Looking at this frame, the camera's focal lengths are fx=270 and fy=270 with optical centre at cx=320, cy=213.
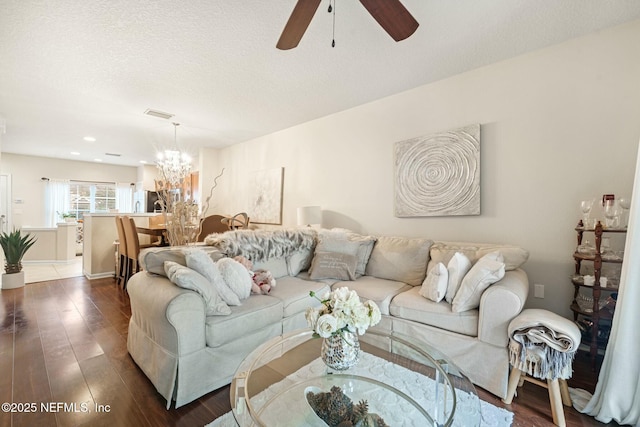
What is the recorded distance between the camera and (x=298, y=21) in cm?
154

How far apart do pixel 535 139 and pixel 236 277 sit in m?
2.87

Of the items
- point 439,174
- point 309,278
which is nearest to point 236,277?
point 309,278

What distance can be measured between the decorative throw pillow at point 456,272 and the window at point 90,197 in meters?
9.41

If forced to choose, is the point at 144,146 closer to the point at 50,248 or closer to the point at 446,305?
the point at 50,248

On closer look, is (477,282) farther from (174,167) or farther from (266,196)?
(174,167)

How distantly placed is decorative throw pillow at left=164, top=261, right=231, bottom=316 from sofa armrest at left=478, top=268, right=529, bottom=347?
1757mm

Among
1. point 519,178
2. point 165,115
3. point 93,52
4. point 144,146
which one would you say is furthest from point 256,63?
point 144,146

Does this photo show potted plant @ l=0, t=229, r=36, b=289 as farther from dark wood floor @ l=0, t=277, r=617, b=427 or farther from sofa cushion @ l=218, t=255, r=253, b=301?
sofa cushion @ l=218, t=255, r=253, b=301

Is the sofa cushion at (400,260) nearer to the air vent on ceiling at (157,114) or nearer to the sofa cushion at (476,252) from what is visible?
the sofa cushion at (476,252)

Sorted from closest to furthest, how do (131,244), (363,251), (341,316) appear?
(341,316)
(363,251)
(131,244)

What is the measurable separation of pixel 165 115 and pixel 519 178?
4.56 metres

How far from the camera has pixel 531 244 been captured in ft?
8.04

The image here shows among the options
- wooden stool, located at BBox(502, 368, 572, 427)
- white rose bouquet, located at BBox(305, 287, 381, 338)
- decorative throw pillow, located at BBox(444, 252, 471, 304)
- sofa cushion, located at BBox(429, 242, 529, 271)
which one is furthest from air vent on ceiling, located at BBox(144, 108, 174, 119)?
wooden stool, located at BBox(502, 368, 572, 427)

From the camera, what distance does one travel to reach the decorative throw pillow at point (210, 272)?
193 cm
